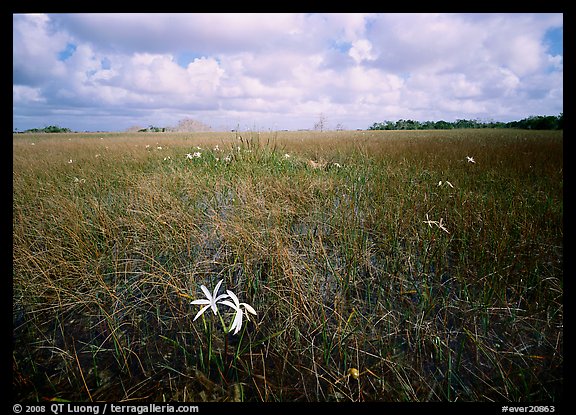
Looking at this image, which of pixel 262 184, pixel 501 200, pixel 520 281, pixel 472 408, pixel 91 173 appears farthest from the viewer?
pixel 91 173

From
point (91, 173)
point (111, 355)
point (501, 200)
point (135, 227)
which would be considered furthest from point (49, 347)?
point (91, 173)

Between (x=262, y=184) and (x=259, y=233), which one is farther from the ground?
(x=262, y=184)

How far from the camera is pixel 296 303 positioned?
1646 mm

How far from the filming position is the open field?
50.2 inches

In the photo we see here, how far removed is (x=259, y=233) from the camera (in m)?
2.32

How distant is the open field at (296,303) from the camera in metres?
1.28

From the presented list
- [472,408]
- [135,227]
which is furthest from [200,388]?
[135,227]

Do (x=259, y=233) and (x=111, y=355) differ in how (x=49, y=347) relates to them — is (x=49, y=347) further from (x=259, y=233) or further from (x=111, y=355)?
(x=259, y=233)
